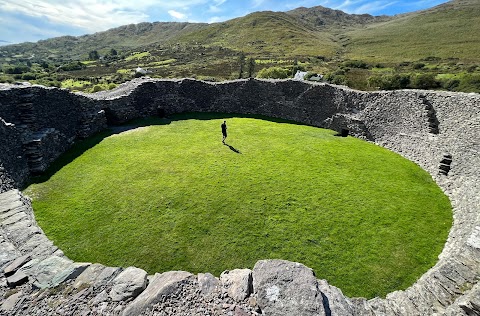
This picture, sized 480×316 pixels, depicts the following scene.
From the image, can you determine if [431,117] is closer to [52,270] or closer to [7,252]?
[52,270]

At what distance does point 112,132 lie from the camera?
19328 mm

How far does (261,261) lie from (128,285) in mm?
2990

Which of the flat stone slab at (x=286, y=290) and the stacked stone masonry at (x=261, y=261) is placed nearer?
the flat stone slab at (x=286, y=290)

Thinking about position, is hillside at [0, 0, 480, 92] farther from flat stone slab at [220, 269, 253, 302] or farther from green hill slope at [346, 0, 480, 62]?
flat stone slab at [220, 269, 253, 302]

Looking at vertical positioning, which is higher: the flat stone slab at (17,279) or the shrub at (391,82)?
the shrub at (391,82)

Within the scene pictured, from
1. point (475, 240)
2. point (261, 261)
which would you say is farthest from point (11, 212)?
point (475, 240)

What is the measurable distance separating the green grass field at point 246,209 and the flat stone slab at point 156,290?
254 cm

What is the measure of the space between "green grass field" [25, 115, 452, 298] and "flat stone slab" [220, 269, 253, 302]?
2.52m

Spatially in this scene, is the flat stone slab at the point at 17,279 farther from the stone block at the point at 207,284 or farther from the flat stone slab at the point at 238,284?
the flat stone slab at the point at 238,284

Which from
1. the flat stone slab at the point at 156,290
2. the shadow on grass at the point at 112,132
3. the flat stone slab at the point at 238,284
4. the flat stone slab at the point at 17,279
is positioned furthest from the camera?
the shadow on grass at the point at 112,132

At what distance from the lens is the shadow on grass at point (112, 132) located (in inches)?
542

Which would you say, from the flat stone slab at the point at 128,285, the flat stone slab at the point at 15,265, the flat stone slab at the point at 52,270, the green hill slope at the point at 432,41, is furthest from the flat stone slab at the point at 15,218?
the green hill slope at the point at 432,41

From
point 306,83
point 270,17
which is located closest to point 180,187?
point 306,83

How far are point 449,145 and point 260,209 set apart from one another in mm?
11341
